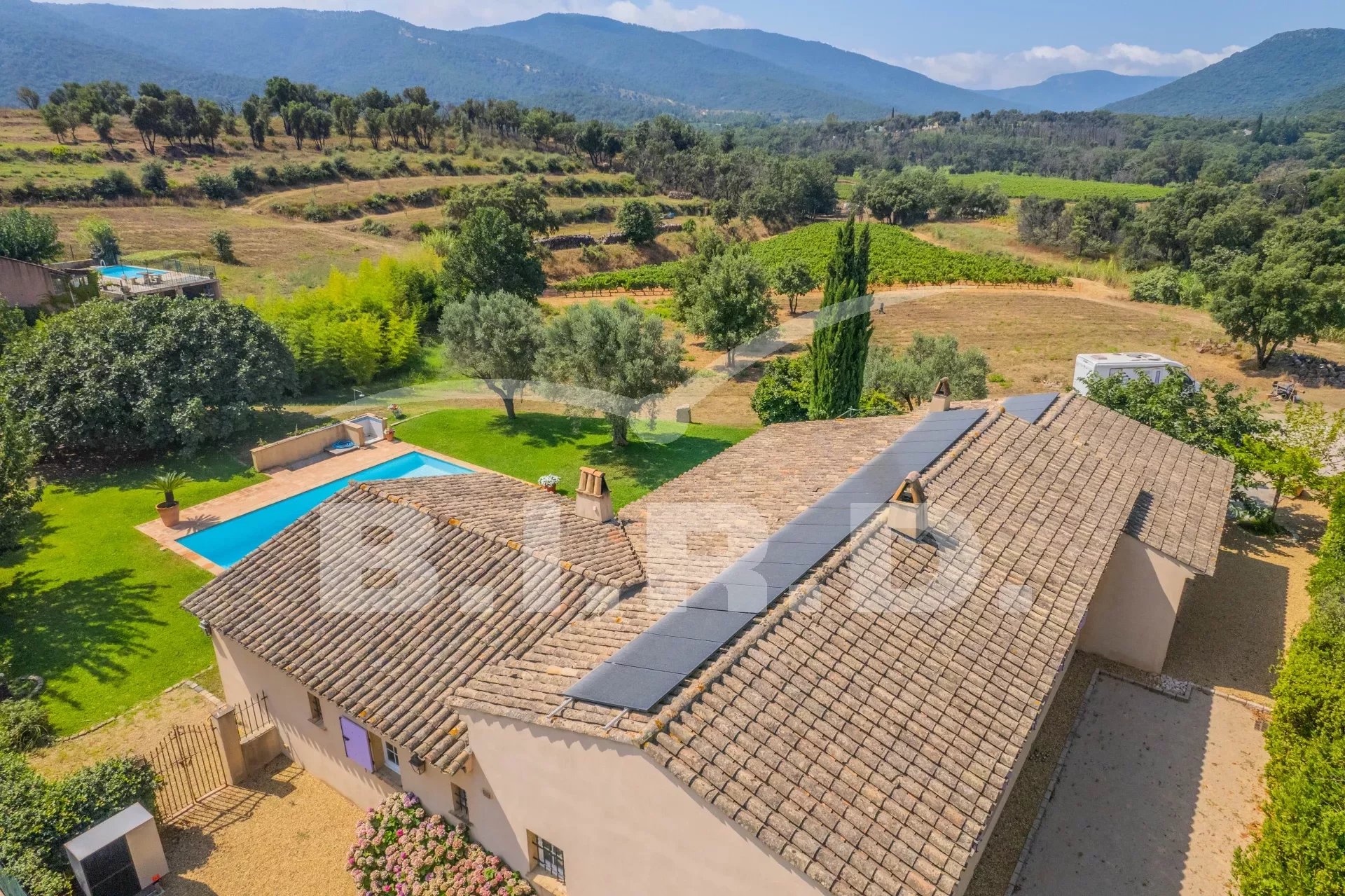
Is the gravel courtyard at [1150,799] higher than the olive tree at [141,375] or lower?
lower

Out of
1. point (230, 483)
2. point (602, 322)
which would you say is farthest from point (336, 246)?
point (602, 322)

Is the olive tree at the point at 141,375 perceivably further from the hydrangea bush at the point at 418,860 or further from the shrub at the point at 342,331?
the hydrangea bush at the point at 418,860

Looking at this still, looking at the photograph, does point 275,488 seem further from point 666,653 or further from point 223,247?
point 223,247

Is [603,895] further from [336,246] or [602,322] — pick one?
[336,246]

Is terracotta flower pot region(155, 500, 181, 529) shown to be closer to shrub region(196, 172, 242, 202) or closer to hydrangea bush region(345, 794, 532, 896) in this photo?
hydrangea bush region(345, 794, 532, 896)

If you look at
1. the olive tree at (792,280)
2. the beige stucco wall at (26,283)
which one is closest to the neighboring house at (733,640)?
the beige stucco wall at (26,283)

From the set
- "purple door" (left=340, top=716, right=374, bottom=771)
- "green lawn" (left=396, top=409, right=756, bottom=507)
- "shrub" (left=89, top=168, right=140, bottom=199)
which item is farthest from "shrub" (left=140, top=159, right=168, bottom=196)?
"purple door" (left=340, top=716, right=374, bottom=771)
